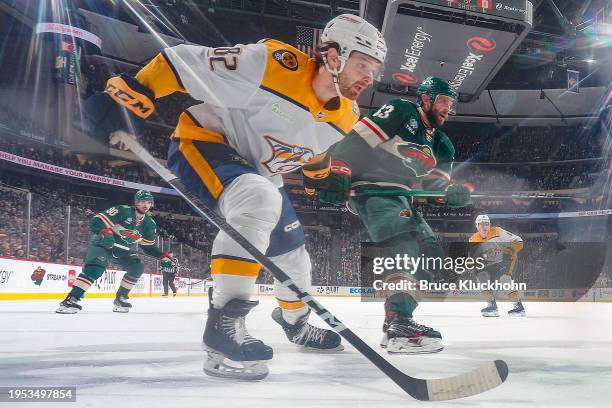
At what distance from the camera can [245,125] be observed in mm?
1499

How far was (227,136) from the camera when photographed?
1501 millimetres

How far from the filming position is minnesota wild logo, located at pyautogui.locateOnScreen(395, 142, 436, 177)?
2.06 metres

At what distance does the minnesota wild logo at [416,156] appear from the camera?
81.0 inches

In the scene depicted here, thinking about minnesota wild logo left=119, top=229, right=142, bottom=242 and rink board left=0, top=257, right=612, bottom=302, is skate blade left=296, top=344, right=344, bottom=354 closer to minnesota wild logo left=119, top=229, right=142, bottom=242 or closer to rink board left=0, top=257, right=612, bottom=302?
minnesota wild logo left=119, top=229, right=142, bottom=242

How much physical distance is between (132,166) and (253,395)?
1154 centimetres

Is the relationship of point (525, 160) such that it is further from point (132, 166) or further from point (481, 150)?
point (132, 166)

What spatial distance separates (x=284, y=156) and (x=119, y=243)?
2644 millimetres

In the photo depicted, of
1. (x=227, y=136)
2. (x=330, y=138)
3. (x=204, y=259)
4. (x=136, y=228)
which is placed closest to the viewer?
(x=227, y=136)

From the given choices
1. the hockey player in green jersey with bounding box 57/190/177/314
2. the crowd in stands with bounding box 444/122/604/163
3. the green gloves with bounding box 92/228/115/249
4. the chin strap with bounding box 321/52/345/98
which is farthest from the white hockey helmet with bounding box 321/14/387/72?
the crowd in stands with bounding box 444/122/604/163

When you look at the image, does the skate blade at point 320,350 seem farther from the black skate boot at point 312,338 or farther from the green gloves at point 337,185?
the green gloves at point 337,185

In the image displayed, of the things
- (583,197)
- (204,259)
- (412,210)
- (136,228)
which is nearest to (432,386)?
(412,210)

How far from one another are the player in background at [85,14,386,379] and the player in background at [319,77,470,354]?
39cm

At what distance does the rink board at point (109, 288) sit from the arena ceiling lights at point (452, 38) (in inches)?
122

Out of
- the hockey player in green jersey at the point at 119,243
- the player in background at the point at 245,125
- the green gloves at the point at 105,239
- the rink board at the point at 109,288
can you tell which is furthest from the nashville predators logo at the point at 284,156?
the rink board at the point at 109,288
